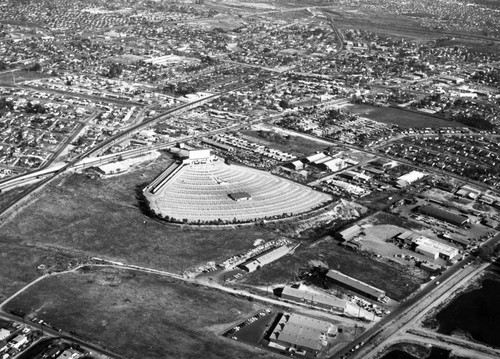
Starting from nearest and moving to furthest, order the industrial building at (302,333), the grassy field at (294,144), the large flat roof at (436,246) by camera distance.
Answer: the industrial building at (302,333), the large flat roof at (436,246), the grassy field at (294,144)

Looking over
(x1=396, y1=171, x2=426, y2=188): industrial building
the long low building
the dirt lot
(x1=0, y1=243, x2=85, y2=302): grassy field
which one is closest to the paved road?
the long low building

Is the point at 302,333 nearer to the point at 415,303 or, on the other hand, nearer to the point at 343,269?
the point at 415,303

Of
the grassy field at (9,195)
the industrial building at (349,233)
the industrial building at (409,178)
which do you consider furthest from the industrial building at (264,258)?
the grassy field at (9,195)

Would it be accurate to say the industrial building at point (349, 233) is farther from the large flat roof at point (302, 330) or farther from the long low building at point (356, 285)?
the large flat roof at point (302, 330)

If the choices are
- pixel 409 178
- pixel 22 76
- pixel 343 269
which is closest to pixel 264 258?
pixel 343 269

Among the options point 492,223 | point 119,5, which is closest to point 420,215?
point 492,223

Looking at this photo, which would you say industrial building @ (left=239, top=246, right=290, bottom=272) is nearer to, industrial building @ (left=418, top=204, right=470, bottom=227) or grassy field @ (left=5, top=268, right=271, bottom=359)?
grassy field @ (left=5, top=268, right=271, bottom=359)
